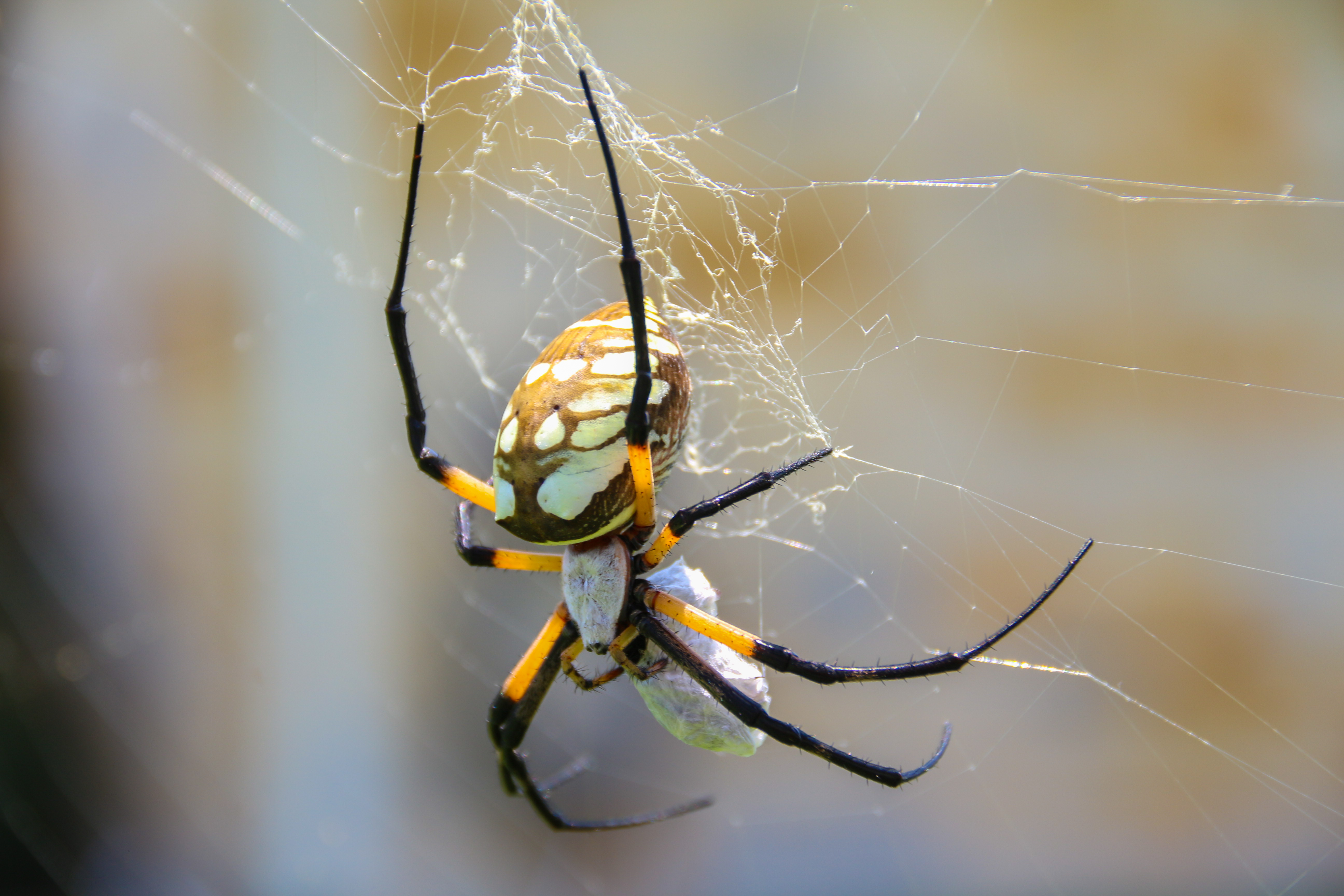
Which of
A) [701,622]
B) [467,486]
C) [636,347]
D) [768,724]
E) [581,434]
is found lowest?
[768,724]

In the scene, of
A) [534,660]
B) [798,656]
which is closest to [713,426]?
[534,660]

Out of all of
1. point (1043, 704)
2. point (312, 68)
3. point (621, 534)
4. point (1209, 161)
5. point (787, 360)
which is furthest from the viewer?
point (312, 68)

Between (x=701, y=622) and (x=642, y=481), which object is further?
(x=701, y=622)

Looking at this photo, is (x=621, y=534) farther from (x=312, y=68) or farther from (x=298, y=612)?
(x=312, y=68)

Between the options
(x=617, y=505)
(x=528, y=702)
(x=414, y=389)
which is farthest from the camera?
(x=528, y=702)

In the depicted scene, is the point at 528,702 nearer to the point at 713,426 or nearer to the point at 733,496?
the point at 733,496

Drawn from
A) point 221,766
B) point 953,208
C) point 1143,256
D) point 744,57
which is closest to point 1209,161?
point 1143,256

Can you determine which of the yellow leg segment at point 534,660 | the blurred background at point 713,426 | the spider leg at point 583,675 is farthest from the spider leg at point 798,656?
the blurred background at point 713,426

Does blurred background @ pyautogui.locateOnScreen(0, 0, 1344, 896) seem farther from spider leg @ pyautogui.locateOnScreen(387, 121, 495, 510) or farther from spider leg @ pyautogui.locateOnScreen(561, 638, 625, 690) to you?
spider leg @ pyautogui.locateOnScreen(561, 638, 625, 690)
